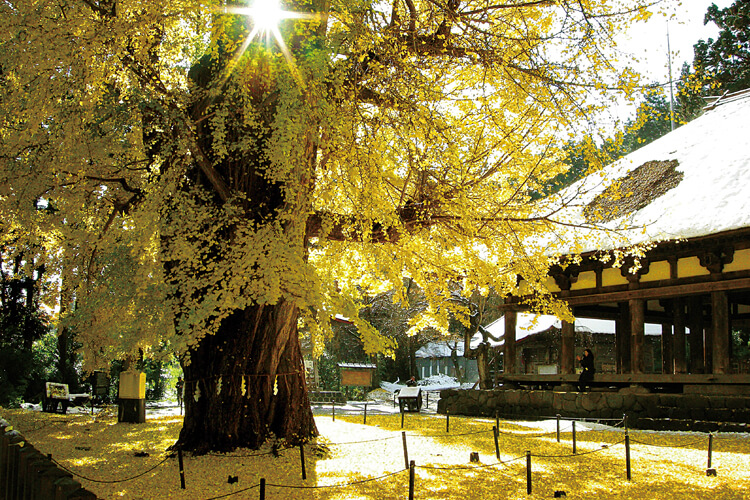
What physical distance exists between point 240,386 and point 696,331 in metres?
14.6

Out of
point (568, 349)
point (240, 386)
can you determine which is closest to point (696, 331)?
point (568, 349)

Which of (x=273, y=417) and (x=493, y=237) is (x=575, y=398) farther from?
(x=273, y=417)

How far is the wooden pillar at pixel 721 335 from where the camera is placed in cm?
1383

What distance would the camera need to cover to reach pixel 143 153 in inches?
434

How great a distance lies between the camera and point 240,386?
1034 centimetres

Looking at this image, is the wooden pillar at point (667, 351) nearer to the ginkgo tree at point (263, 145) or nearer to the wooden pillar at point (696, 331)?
the wooden pillar at point (696, 331)

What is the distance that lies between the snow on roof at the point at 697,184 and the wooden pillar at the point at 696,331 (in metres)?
4.30

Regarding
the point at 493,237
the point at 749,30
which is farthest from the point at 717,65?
the point at 493,237

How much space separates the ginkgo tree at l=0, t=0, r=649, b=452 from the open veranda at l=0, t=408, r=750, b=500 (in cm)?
106

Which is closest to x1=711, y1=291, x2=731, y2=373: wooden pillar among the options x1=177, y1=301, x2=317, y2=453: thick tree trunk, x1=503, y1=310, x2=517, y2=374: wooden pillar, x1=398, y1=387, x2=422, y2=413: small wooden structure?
x1=503, y1=310, x2=517, y2=374: wooden pillar

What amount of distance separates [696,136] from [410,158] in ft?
43.0

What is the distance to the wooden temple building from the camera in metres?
13.9

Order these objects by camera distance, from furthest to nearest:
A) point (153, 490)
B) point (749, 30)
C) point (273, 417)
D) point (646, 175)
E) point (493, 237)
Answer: point (749, 30) < point (646, 175) < point (493, 237) < point (273, 417) < point (153, 490)

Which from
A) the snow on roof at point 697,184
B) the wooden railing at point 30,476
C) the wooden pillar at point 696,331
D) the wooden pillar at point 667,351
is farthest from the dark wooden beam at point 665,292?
the wooden railing at point 30,476
